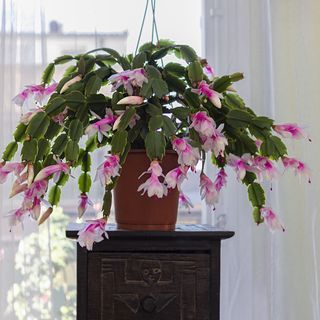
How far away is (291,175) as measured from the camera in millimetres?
1658

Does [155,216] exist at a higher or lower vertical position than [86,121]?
lower

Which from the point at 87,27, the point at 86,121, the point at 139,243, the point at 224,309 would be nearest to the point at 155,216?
the point at 139,243

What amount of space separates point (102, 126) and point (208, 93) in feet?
0.70

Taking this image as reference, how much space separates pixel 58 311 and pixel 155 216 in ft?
2.26

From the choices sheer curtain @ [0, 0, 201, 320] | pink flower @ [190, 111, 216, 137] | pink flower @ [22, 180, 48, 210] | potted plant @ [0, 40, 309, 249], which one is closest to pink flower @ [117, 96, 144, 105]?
potted plant @ [0, 40, 309, 249]

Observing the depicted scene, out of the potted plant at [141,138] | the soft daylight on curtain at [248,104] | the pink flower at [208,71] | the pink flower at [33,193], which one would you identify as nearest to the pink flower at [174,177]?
the potted plant at [141,138]

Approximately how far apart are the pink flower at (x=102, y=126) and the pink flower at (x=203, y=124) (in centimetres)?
16

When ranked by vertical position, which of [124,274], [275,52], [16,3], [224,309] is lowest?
[224,309]

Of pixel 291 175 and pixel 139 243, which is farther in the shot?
pixel 291 175

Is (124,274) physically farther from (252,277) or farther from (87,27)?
(87,27)

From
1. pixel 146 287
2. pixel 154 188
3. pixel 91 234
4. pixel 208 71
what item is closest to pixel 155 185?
pixel 154 188

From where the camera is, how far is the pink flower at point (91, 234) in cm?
91

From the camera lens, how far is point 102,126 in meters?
0.99

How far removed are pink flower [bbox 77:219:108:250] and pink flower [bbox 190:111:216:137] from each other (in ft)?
0.80
